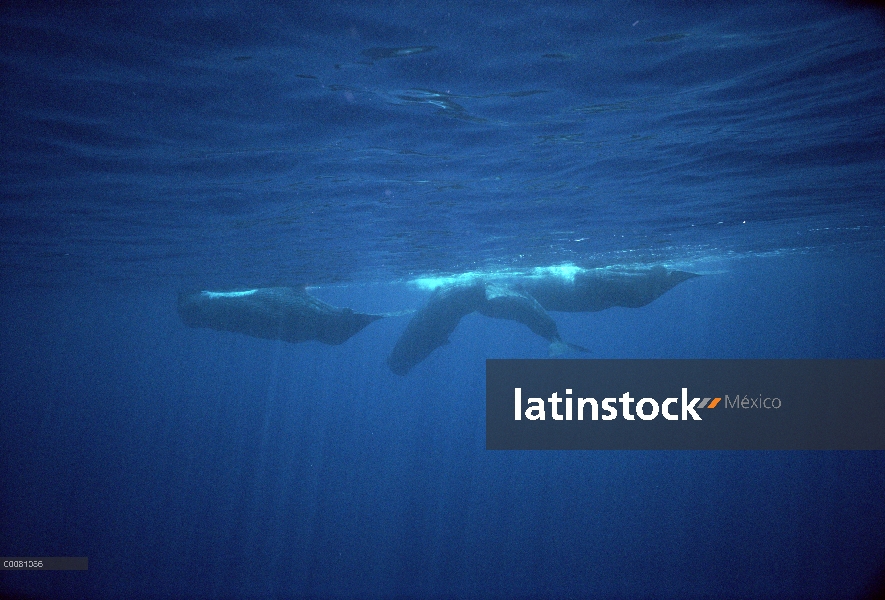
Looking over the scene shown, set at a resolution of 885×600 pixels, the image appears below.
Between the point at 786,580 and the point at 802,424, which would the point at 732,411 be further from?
the point at 786,580

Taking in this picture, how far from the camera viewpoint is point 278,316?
15.4m

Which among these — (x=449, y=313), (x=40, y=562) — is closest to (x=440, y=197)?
(x=449, y=313)

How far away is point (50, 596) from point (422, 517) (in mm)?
20819

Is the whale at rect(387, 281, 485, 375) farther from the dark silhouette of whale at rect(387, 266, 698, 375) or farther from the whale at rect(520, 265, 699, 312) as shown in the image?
the whale at rect(520, 265, 699, 312)

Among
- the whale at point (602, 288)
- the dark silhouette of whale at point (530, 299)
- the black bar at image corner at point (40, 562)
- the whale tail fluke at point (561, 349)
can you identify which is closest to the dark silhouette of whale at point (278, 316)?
the dark silhouette of whale at point (530, 299)

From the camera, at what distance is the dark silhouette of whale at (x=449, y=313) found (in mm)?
15672

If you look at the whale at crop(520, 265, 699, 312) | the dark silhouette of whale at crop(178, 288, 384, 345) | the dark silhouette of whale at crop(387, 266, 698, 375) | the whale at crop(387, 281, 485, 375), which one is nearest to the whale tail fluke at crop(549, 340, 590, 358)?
the dark silhouette of whale at crop(387, 266, 698, 375)

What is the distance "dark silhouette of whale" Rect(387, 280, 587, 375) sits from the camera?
15672 millimetres

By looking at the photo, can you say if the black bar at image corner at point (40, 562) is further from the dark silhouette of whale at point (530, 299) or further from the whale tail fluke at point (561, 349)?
the whale tail fluke at point (561, 349)

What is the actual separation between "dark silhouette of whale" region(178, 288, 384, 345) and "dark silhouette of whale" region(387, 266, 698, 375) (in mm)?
1942

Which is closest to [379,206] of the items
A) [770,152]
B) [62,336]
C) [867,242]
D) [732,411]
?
[770,152]

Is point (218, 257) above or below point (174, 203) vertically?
above

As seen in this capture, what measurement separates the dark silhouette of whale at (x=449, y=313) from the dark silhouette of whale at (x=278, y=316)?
5.74 ft

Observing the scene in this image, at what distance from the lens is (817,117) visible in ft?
27.0
